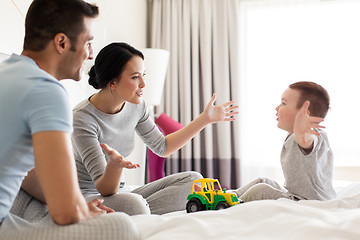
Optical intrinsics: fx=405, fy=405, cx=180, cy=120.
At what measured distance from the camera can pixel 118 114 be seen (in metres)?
2.04

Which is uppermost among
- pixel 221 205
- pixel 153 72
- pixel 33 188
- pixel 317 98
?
pixel 153 72

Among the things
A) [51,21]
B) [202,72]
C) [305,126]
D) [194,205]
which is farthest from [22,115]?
[202,72]

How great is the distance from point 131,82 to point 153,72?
166cm

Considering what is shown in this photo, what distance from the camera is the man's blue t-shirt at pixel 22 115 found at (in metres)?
1.03

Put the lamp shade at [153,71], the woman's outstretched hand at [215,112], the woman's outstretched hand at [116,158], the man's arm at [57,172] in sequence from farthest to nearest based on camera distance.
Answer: the lamp shade at [153,71], the woman's outstretched hand at [215,112], the woman's outstretched hand at [116,158], the man's arm at [57,172]

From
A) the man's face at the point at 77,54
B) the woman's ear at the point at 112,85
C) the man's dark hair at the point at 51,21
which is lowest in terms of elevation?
the woman's ear at the point at 112,85

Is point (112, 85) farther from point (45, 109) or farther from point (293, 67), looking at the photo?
point (293, 67)

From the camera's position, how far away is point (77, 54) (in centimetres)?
A: 128

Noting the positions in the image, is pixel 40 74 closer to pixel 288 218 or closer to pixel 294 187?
pixel 288 218

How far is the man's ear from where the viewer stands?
3.92ft

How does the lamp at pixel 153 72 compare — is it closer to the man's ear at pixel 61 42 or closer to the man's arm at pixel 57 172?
the man's ear at pixel 61 42

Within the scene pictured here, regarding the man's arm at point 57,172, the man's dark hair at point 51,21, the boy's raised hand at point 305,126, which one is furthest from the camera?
the boy's raised hand at point 305,126

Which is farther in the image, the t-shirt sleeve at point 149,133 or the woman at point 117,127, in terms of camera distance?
the t-shirt sleeve at point 149,133

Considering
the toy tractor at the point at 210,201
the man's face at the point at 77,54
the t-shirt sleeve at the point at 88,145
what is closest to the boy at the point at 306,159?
the toy tractor at the point at 210,201
